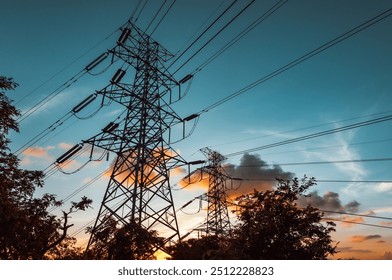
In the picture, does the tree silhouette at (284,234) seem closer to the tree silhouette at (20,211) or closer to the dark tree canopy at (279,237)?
the dark tree canopy at (279,237)

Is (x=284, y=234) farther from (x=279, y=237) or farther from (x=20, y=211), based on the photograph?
(x=20, y=211)

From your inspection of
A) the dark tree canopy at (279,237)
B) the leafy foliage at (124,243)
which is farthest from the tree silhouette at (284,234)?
the leafy foliage at (124,243)

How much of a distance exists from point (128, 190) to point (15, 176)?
173 inches

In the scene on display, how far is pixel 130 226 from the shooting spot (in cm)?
1141

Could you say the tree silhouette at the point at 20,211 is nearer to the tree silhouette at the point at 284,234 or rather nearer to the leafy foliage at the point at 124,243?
the leafy foliage at the point at 124,243

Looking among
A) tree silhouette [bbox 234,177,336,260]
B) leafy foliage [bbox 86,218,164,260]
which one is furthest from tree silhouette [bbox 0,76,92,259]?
tree silhouette [bbox 234,177,336,260]

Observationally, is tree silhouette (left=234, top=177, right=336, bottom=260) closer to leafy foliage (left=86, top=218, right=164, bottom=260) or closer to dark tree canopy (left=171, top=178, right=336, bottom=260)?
dark tree canopy (left=171, top=178, right=336, bottom=260)

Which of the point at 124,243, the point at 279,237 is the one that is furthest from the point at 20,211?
the point at 279,237

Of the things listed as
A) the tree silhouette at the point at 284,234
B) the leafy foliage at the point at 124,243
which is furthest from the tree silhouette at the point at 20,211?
the tree silhouette at the point at 284,234

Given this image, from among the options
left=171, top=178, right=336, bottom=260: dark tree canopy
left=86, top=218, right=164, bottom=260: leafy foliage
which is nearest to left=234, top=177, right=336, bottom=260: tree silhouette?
left=171, top=178, right=336, bottom=260: dark tree canopy
